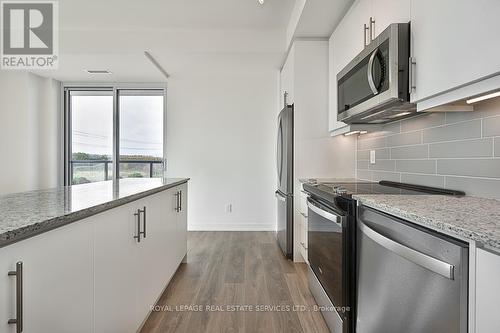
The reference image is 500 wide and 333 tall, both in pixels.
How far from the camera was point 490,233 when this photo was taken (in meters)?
0.67

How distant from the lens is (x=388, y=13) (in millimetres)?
1699

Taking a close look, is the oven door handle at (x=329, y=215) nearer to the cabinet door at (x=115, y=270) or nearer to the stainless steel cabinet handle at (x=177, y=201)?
the cabinet door at (x=115, y=270)

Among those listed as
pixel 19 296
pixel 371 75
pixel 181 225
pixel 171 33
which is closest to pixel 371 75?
pixel 371 75

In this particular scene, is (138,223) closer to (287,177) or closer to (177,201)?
(177,201)

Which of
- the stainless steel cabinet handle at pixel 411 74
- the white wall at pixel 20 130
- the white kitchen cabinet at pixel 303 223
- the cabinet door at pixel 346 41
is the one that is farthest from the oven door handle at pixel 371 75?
the white wall at pixel 20 130

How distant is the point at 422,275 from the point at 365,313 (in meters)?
0.53

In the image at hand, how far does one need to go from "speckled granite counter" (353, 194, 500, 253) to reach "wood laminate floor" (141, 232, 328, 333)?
111 cm

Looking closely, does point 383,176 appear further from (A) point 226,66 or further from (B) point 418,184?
(A) point 226,66

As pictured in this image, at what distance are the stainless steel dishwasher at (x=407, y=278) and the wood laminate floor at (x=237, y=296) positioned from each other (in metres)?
0.73

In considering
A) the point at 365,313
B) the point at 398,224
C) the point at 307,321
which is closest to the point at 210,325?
the point at 307,321

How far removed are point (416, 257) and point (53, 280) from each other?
1.13 meters

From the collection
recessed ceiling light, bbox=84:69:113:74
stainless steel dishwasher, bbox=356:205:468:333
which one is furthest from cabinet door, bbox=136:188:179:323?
recessed ceiling light, bbox=84:69:113:74

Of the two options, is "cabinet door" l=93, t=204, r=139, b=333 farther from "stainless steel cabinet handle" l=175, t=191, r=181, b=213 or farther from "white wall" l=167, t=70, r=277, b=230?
"white wall" l=167, t=70, r=277, b=230

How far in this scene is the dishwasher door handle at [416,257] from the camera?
792 mm
